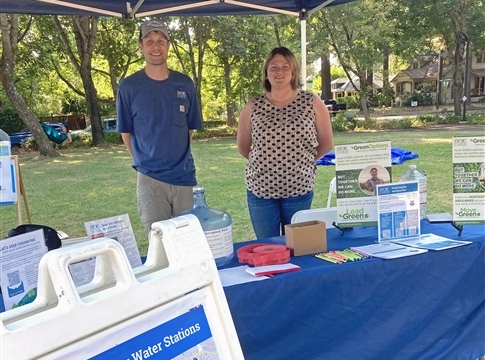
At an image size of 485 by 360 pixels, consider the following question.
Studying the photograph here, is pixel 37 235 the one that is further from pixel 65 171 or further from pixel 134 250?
pixel 65 171

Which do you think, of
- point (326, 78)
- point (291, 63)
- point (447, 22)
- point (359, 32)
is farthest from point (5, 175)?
point (326, 78)

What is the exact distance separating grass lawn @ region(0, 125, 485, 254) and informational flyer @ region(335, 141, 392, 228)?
5.15 feet

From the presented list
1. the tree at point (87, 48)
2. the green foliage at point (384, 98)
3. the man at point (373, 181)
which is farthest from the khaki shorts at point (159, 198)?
the green foliage at point (384, 98)

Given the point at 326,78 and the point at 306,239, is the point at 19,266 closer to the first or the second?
the point at 306,239

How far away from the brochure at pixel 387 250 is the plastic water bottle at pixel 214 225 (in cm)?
47

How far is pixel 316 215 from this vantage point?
1982 millimetres

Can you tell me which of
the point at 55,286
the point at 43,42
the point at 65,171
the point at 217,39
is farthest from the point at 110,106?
the point at 55,286

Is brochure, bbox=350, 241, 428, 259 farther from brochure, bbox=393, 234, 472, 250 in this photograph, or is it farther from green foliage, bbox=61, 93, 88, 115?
green foliage, bbox=61, 93, 88, 115

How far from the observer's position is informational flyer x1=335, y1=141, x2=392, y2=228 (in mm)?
1664

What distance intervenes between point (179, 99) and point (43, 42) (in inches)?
550

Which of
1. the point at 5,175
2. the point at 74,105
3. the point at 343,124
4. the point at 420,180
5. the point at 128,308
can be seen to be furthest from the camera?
the point at 74,105

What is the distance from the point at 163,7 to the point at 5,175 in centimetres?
146

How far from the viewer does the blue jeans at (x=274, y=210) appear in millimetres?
2119

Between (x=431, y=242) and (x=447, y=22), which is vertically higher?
(x=447, y=22)
